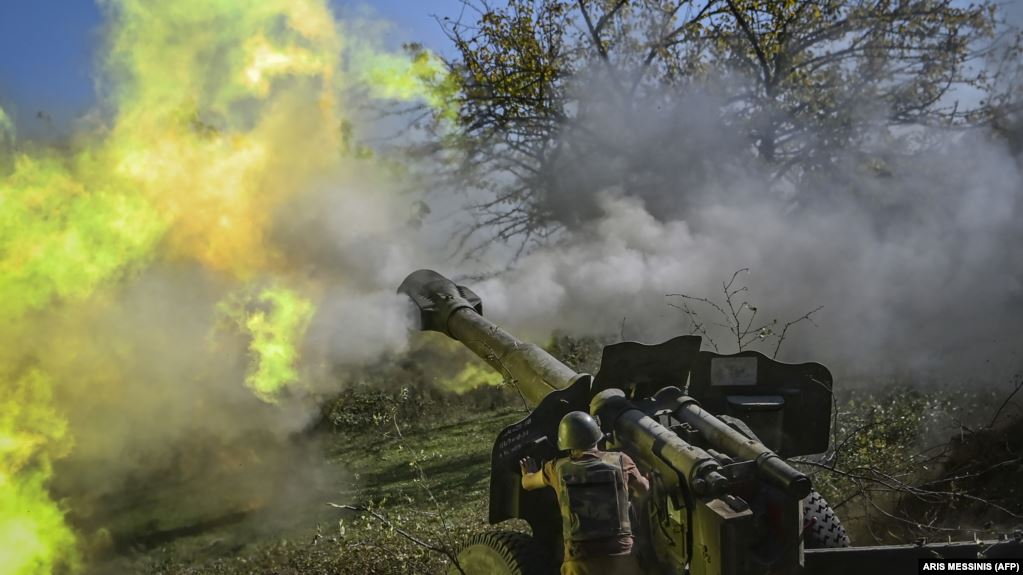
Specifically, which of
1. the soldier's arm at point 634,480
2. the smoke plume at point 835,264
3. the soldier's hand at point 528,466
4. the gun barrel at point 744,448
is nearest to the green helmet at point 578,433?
the soldier's arm at point 634,480

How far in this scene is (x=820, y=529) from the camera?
461cm

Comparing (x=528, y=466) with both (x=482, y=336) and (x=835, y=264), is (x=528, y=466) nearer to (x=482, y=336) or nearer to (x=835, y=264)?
(x=482, y=336)

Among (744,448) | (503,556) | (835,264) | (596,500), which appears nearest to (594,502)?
(596,500)

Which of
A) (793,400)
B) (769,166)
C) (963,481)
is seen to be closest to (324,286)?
(793,400)

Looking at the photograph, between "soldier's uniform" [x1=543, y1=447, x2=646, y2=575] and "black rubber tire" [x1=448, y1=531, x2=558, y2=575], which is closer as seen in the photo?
"soldier's uniform" [x1=543, y1=447, x2=646, y2=575]

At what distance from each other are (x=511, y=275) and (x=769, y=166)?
6.00 metres

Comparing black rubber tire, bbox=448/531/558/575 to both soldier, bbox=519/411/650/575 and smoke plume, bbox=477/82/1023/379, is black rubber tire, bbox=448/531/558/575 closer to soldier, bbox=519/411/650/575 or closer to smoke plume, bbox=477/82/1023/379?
soldier, bbox=519/411/650/575

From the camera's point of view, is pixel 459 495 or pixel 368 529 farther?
pixel 459 495

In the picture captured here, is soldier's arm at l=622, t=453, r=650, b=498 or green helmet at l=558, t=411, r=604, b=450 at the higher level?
green helmet at l=558, t=411, r=604, b=450

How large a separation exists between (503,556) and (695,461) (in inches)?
53.8

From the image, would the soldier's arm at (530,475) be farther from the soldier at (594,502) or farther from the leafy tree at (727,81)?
the leafy tree at (727,81)

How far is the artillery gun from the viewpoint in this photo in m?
3.62

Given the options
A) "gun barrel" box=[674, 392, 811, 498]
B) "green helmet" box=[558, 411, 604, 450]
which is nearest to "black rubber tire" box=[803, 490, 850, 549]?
"gun barrel" box=[674, 392, 811, 498]

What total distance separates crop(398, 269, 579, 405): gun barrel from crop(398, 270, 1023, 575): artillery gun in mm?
18
